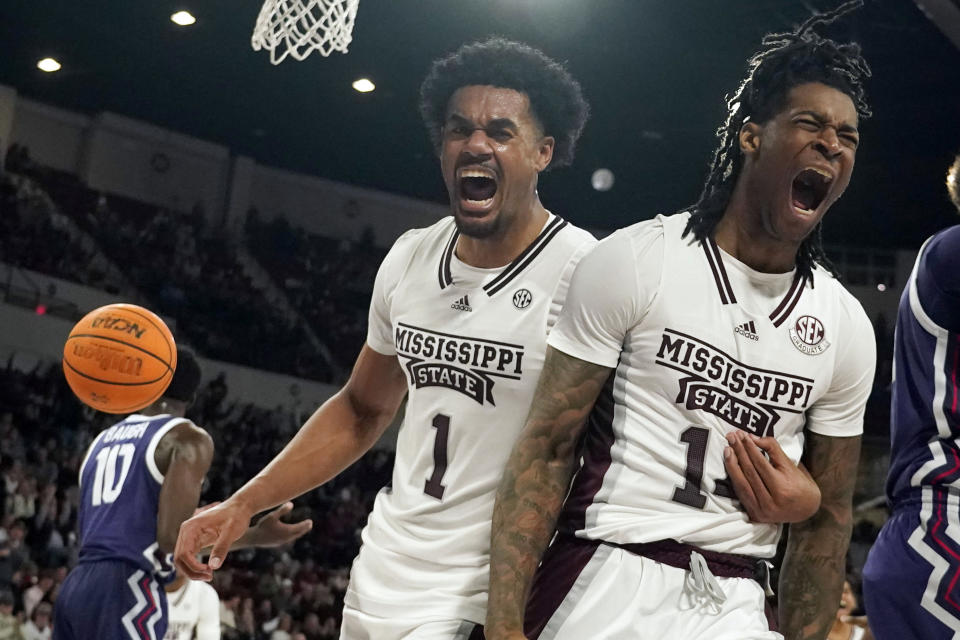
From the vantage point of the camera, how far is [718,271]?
279cm

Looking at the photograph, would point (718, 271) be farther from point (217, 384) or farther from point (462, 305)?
point (217, 384)

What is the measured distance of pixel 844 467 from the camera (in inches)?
112

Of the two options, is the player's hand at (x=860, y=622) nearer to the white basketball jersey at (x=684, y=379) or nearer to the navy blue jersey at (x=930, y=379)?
the navy blue jersey at (x=930, y=379)

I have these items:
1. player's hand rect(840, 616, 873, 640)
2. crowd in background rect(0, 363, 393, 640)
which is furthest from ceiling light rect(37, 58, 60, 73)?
player's hand rect(840, 616, 873, 640)

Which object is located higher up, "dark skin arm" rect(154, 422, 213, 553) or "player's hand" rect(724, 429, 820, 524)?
"player's hand" rect(724, 429, 820, 524)

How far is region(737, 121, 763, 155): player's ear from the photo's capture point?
2.86 m

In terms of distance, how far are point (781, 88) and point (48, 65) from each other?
681 inches

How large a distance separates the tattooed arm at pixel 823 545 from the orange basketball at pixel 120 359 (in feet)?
13.0

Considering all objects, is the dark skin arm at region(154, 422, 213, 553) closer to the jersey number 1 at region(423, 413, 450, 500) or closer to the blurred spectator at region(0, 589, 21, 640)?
the jersey number 1 at region(423, 413, 450, 500)

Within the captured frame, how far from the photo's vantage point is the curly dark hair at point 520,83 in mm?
3422

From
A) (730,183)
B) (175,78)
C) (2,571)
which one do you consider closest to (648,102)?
(175,78)

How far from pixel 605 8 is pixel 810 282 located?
490 inches

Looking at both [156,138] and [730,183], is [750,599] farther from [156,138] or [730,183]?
[156,138]

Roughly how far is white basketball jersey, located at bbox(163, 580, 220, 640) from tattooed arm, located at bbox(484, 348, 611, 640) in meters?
4.68
